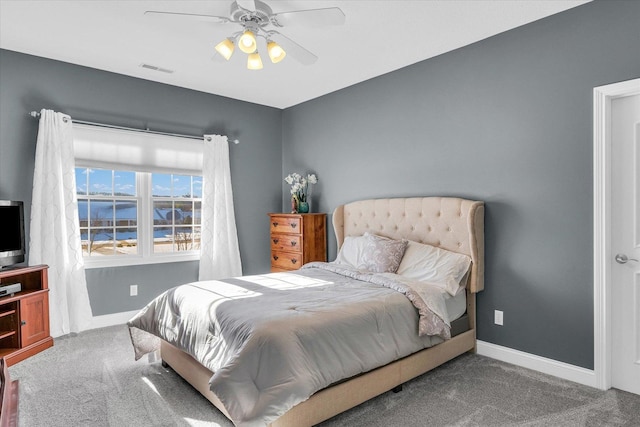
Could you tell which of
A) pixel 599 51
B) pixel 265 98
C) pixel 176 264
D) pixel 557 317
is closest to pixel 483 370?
pixel 557 317

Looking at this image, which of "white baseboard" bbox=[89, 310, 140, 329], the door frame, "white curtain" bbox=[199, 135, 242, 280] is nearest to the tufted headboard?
the door frame

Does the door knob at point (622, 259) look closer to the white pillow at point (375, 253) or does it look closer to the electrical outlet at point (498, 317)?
the electrical outlet at point (498, 317)

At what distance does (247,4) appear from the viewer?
2.57 meters

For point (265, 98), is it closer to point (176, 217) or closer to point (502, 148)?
point (176, 217)

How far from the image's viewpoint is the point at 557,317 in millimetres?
2984

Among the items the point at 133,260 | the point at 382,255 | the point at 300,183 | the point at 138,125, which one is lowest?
the point at 133,260

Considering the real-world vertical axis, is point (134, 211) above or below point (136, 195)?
below

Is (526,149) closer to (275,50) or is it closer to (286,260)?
(275,50)

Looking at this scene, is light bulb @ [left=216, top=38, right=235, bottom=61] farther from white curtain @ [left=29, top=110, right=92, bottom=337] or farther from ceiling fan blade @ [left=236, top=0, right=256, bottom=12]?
white curtain @ [left=29, top=110, right=92, bottom=337]

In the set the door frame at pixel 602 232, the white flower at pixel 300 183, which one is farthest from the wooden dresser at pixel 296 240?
the door frame at pixel 602 232

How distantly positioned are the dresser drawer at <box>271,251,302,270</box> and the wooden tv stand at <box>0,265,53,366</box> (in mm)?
2508

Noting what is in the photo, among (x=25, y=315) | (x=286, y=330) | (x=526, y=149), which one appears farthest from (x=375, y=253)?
(x=25, y=315)

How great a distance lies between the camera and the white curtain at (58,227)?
12.4 ft

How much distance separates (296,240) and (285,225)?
30 centimetres
